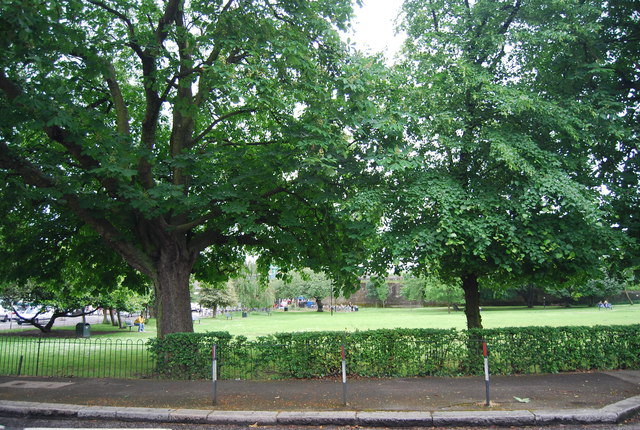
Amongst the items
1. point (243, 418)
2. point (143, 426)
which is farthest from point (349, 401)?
point (143, 426)

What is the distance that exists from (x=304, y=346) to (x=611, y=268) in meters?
8.38

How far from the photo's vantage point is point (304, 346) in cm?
1054

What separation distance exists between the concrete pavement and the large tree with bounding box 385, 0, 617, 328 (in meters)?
2.69

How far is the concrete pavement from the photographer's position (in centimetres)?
707

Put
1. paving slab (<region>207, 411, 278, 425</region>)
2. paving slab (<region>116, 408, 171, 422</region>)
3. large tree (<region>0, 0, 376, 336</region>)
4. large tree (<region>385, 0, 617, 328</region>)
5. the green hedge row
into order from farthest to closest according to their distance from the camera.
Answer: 1. the green hedge row
2. large tree (<region>385, 0, 617, 328</region>)
3. large tree (<region>0, 0, 376, 336</region>)
4. paving slab (<region>116, 408, 171, 422</region>)
5. paving slab (<region>207, 411, 278, 425</region>)

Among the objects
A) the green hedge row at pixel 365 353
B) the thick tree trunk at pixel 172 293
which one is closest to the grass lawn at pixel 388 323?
the green hedge row at pixel 365 353

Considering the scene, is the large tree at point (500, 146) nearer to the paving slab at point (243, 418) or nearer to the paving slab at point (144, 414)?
the paving slab at point (243, 418)

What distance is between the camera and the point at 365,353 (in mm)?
10531

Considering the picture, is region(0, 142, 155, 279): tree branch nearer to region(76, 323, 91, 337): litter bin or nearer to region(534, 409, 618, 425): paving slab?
region(534, 409, 618, 425): paving slab

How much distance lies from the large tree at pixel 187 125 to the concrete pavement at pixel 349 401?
270cm

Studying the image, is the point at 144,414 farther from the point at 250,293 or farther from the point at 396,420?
the point at 250,293

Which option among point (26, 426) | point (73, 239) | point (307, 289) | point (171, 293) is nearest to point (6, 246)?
point (73, 239)

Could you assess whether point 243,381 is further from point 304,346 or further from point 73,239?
point 73,239

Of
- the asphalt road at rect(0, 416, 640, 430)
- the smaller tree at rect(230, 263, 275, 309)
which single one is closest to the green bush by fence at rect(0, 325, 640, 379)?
the asphalt road at rect(0, 416, 640, 430)
